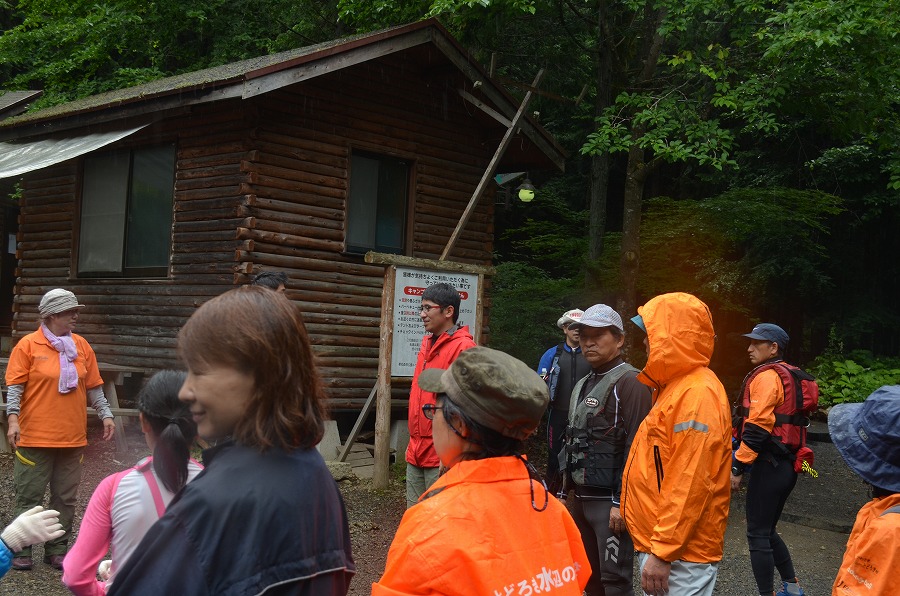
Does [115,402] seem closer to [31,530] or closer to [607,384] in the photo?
[607,384]

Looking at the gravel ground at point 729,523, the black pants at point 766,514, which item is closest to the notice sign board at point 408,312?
the gravel ground at point 729,523

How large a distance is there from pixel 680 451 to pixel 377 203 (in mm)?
8220

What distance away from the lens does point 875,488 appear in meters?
2.85

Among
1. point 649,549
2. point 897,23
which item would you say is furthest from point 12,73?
point 649,549

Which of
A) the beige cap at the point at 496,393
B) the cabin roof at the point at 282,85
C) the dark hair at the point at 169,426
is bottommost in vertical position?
the dark hair at the point at 169,426

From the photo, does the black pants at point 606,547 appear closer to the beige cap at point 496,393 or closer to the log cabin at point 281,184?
the beige cap at point 496,393

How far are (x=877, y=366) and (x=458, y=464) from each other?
16.3 metres

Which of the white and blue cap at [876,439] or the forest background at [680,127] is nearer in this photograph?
the white and blue cap at [876,439]

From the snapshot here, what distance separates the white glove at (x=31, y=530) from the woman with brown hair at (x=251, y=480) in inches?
50.5

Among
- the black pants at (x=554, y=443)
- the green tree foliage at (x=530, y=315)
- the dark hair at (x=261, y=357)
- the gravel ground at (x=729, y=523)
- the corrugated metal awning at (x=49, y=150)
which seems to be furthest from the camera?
the green tree foliage at (x=530, y=315)

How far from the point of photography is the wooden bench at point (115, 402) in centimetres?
1039

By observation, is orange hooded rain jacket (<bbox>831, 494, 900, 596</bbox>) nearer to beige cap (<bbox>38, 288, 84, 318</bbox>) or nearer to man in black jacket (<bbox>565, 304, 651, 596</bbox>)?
man in black jacket (<bbox>565, 304, 651, 596</bbox>)

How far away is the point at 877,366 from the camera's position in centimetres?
1619

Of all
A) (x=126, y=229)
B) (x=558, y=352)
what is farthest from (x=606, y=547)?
(x=126, y=229)
